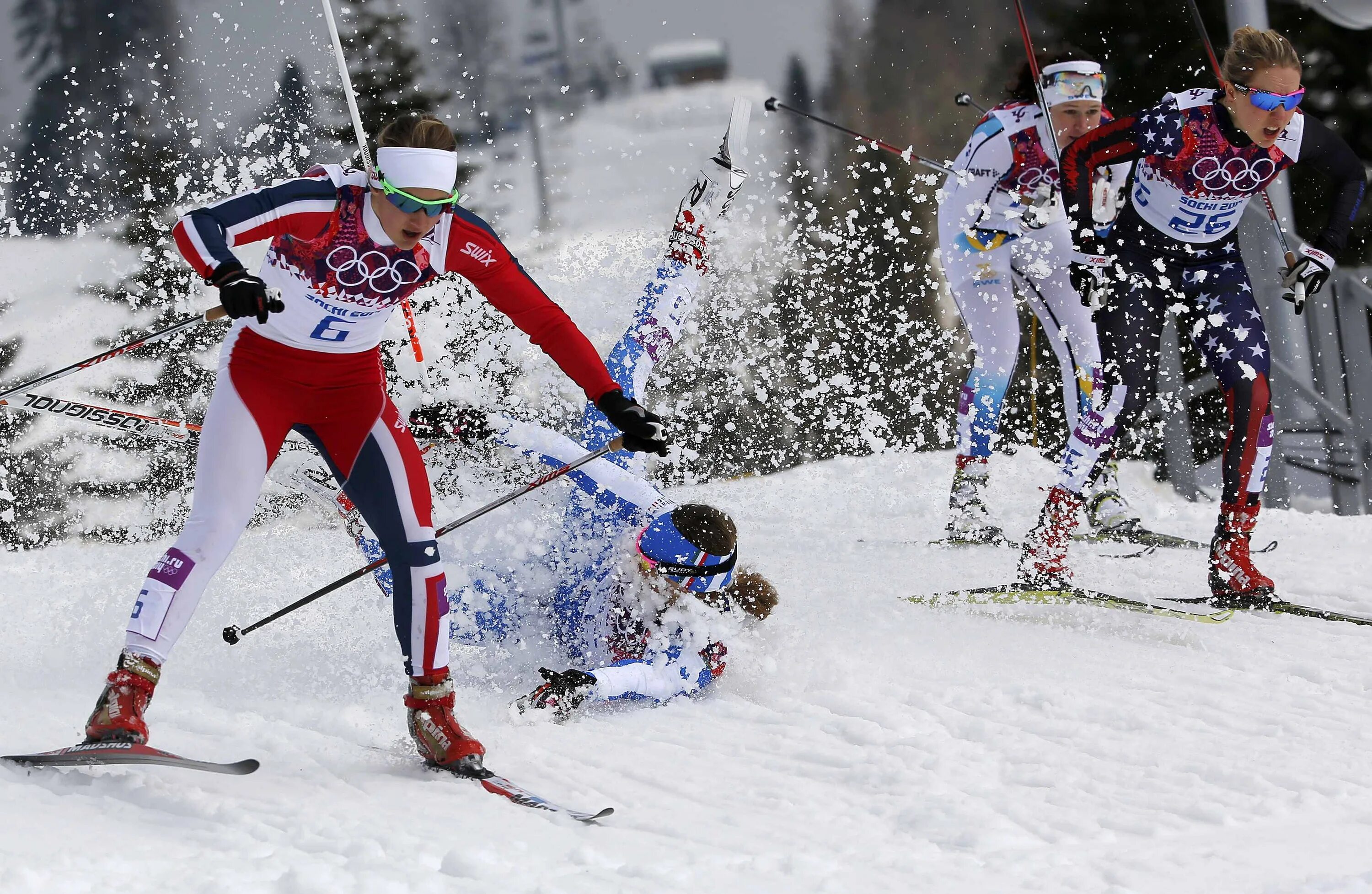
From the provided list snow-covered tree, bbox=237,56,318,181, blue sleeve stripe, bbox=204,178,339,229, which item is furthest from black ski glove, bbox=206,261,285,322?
snow-covered tree, bbox=237,56,318,181

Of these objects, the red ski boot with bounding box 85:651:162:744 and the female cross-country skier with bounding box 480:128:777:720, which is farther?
the female cross-country skier with bounding box 480:128:777:720

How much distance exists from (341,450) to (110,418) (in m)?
0.98

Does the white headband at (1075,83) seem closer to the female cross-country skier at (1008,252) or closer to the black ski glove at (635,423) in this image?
the female cross-country skier at (1008,252)

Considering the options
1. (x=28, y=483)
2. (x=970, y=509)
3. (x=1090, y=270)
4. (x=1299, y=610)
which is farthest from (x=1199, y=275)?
(x=28, y=483)

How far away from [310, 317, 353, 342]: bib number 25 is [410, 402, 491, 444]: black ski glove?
683 mm

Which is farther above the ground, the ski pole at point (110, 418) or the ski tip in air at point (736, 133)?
the ski tip in air at point (736, 133)

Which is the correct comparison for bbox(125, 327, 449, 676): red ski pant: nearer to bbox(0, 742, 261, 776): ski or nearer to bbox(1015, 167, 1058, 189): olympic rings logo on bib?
bbox(0, 742, 261, 776): ski

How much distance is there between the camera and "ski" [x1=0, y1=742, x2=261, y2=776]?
1.92 m

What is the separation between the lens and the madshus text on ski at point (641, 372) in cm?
228

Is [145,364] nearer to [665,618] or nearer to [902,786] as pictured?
[665,618]

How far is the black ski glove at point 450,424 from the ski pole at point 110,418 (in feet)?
1.87

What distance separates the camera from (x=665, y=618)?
115 inches

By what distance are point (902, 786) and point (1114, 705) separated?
0.76m

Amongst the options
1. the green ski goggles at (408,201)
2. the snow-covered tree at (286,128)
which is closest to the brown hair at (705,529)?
the green ski goggles at (408,201)
